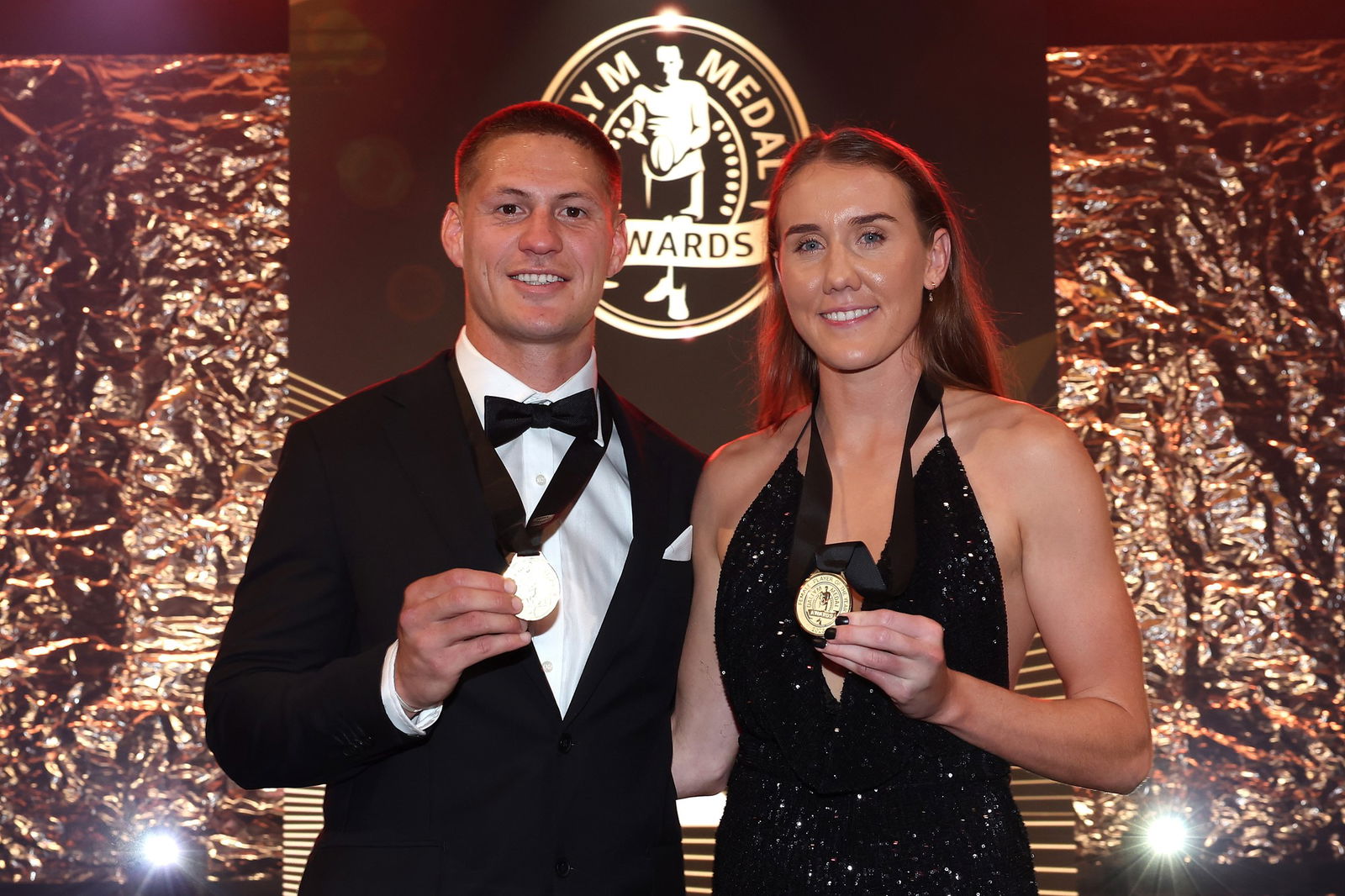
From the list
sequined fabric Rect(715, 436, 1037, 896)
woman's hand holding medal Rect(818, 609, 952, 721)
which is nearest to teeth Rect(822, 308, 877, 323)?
sequined fabric Rect(715, 436, 1037, 896)

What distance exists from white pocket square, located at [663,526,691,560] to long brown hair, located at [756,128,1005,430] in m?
0.34

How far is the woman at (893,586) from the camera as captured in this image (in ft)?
7.02

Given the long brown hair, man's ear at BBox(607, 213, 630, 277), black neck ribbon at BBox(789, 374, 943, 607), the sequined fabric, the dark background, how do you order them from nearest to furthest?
black neck ribbon at BBox(789, 374, 943, 607), the sequined fabric, the long brown hair, man's ear at BBox(607, 213, 630, 277), the dark background

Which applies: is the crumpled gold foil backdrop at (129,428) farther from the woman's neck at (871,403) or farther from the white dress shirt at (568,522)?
the woman's neck at (871,403)

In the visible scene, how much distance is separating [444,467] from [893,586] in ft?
2.92

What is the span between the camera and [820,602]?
77.5 inches

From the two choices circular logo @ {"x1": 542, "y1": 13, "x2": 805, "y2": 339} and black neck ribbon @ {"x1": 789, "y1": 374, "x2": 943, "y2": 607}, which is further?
circular logo @ {"x1": 542, "y1": 13, "x2": 805, "y2": 339}

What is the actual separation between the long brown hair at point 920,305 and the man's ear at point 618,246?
33 centimetres

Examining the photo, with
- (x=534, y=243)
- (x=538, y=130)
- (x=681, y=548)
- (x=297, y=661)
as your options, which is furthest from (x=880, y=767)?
(x=538, y=130)

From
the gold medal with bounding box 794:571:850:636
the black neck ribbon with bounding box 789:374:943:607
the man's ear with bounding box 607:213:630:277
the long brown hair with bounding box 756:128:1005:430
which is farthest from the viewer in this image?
the man's ear with bounding box 607:213:630:277

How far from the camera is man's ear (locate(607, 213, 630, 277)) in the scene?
8.91ft

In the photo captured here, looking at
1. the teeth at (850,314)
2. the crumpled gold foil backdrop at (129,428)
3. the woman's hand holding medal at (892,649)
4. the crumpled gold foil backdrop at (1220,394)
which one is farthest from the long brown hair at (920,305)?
the crumpled gold foil backdrop at (129,428)

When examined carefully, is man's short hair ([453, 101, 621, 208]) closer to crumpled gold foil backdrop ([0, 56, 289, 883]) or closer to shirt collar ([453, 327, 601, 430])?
shirt collar ([453, 327, 601, 430])

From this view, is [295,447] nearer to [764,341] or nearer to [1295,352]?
[764,341]
